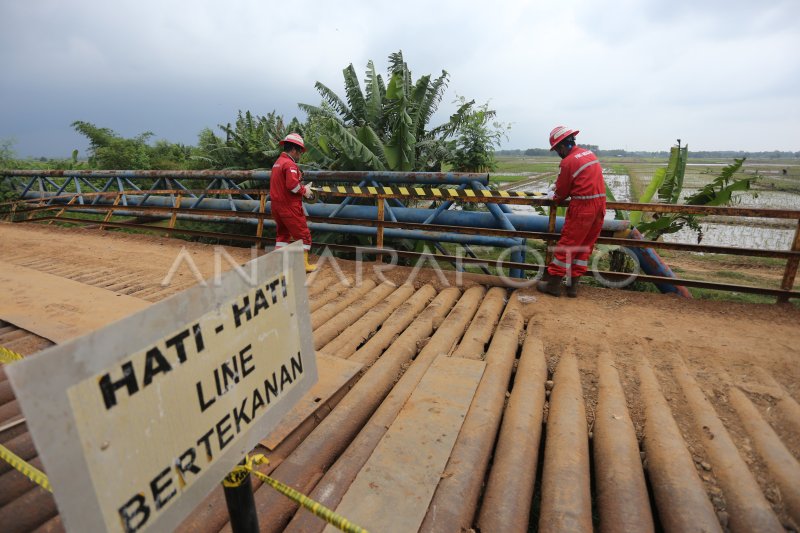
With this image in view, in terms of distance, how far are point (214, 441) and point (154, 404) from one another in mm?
239

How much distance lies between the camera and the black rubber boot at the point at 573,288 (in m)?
4.24

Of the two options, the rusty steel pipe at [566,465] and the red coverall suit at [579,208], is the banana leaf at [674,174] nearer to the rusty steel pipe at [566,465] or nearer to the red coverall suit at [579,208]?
the red coverall suit at [579,208]

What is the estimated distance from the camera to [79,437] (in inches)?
33.4

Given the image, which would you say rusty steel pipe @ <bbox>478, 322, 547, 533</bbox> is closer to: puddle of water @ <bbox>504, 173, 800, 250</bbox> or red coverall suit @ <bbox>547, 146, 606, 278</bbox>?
red coverall suit @ <bbox>547, 146, 606, 278</bbox>

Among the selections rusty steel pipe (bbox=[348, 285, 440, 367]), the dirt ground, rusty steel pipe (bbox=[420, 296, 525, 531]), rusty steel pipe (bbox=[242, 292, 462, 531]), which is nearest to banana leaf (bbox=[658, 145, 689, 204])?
the dirt ground

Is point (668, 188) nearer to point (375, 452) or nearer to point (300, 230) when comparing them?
point (300, 230)

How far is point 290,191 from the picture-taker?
16.4ft

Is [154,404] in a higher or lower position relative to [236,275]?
lower

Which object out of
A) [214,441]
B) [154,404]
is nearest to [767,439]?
[214,441]

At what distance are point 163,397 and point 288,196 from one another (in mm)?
4245

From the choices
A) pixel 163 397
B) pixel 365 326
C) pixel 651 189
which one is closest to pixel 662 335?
pixel 365 326

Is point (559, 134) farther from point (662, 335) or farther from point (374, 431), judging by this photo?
point (374, 431)

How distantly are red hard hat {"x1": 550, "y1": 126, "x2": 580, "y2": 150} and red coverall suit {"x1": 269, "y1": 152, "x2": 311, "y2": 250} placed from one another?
2844 millimetres

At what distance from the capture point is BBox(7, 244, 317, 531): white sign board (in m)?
0.82
